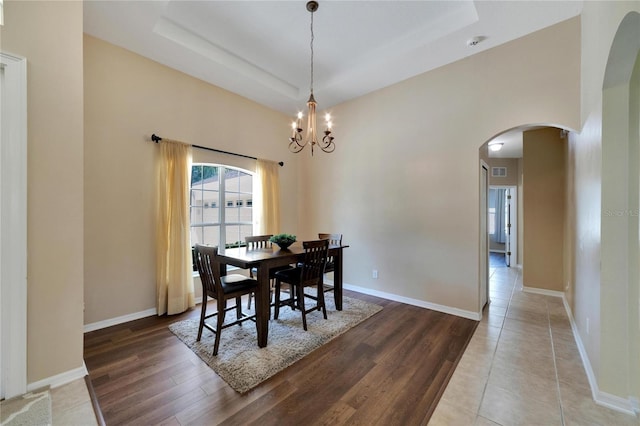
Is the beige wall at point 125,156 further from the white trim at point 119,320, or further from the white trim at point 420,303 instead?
the white trim at point 420,303

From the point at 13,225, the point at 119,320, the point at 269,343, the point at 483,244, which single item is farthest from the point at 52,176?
the point at 483,244

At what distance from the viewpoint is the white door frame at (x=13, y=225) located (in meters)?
1.77

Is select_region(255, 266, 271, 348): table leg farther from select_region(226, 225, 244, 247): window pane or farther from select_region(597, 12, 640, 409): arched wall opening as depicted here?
select_region(597, 12, 640, 409): arched wall opening

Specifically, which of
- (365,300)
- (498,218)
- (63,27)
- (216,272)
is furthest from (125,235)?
(498,218)

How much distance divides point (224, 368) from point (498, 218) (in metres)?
10.7

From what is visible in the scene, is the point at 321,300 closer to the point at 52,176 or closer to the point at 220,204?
the point at 220,204

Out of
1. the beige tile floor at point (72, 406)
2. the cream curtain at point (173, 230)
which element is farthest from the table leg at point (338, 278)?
the beige tile floor at point (72, 406)

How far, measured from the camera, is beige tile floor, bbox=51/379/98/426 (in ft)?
5.32

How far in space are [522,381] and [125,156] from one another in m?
4.61

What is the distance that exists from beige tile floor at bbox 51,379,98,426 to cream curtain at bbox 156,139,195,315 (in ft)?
4.48

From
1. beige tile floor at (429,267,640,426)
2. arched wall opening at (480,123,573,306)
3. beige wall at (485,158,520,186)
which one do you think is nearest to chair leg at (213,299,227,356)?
beige tile floor at (429,267,640,426)

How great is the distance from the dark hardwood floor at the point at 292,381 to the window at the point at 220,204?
155 centimetres

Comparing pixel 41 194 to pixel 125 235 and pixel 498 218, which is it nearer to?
pixel 125 235

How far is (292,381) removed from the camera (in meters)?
2.05
